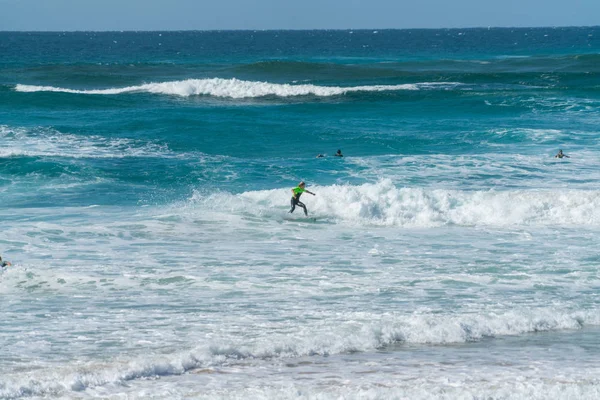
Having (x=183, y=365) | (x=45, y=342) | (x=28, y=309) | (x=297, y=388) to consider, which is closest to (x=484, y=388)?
(x=297, y=388)

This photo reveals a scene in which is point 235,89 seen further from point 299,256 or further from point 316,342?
point 316,342

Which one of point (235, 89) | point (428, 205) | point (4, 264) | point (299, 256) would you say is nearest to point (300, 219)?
point (428, 205)

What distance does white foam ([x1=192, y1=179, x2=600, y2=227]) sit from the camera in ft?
72.7

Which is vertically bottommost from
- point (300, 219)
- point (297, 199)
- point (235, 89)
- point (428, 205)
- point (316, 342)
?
point (316, 342)

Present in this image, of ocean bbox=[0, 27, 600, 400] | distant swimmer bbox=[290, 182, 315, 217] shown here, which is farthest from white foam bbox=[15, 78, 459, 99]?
distant swimmer bbox=[290, 182, 315, 217]

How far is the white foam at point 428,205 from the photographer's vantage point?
22172 mm

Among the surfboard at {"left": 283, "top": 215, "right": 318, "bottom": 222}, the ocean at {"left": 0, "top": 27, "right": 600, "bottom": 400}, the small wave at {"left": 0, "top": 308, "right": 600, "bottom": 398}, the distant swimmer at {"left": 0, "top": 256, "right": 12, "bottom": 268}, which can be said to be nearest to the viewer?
the small wave at {"left": 0, "top": 308, "right": 600, "bottom": 398}

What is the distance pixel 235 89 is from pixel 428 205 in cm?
3395

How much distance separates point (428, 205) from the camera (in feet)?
75.4

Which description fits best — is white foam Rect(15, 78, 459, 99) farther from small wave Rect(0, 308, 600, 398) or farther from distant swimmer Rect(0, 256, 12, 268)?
small wave Rect(0, 308, 600, 398)

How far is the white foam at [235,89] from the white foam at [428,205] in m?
29.9

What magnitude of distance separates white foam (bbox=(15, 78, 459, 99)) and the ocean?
36.6 ft

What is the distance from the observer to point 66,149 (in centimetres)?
3206

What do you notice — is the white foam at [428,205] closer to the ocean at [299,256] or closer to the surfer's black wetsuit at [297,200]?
the ocean at [299,256]
